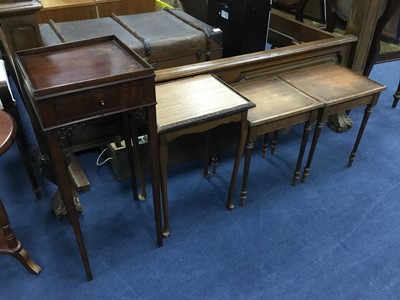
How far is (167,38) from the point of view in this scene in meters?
1.91

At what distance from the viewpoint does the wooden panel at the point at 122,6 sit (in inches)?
111

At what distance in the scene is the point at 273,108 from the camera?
1677mm

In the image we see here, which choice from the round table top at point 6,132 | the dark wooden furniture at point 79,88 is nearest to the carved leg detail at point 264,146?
the dark wooden furniture at point 79,88

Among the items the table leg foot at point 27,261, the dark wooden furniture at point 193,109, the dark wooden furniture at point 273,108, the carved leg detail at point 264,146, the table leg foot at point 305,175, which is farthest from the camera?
the carved leg detail at point 264,146

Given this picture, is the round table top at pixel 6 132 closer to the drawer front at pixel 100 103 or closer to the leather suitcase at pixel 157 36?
the drawer front at pixel 100 103

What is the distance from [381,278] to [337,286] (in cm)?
21

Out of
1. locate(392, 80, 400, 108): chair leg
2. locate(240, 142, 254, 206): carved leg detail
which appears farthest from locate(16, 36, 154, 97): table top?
locate(392, 80, 400, 108): chair leg

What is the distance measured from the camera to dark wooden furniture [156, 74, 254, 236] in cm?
138

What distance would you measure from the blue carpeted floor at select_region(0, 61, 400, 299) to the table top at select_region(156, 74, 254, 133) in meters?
0.63

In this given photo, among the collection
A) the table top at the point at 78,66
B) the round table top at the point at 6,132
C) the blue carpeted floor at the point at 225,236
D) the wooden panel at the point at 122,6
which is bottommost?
the blue carpeted floor at the point at 225,236

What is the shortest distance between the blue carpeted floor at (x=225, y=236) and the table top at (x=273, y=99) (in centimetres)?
53

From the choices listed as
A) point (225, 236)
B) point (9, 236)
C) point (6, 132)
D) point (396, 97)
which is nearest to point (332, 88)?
point (225, 236)

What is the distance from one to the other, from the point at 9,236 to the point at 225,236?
0.93 meters

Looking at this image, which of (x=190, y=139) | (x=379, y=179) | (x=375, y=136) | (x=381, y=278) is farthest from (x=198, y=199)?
(x=375, y=136)
